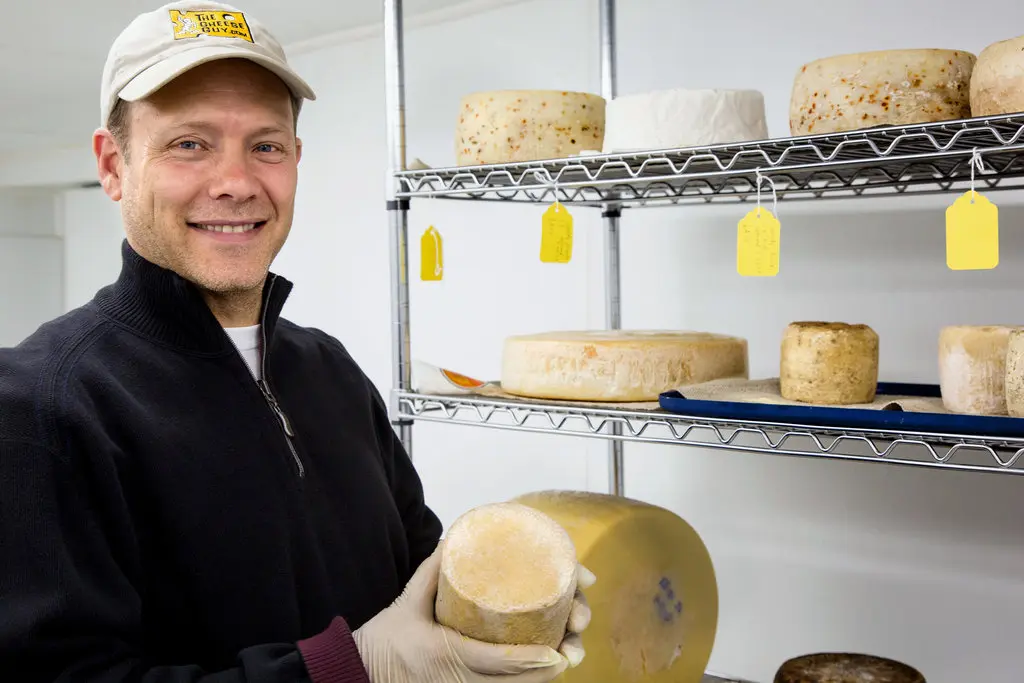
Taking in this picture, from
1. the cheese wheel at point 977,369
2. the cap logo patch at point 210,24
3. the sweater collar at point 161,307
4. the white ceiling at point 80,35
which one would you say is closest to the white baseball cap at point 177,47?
the cap logo patch at point 210,24

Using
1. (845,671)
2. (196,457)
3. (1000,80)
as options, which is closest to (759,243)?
(1000,80)

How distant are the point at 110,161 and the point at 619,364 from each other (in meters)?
0.75

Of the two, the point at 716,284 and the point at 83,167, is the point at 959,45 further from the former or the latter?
the point at 83,167

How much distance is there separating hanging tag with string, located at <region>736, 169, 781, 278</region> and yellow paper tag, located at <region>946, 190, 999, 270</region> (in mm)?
218

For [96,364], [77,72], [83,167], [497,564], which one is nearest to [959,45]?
[497,564]

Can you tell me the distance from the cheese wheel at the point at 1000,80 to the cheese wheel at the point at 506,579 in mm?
690

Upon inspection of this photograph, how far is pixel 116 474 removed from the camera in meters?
0.93

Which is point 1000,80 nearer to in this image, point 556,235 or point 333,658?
point 556,235

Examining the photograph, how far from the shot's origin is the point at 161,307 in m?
1.04

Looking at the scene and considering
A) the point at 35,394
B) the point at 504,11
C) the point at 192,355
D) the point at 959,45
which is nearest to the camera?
the point at 35,394

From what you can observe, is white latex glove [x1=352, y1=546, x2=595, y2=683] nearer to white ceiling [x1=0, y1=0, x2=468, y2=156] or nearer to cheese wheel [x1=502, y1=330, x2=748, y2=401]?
cheese wheel [x1=502, y1=330, x2=748, y2=401]

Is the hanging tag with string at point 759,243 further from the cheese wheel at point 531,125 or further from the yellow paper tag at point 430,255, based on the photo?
the yellow paper tag at point 430,255

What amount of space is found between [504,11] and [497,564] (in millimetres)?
1741

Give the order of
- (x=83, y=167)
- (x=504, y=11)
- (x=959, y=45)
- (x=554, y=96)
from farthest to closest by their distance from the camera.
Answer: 1. (x=83, y=167)
2. (x=504, y=11)
3. (x=959, y=45)
4. (x=554, y=96)
